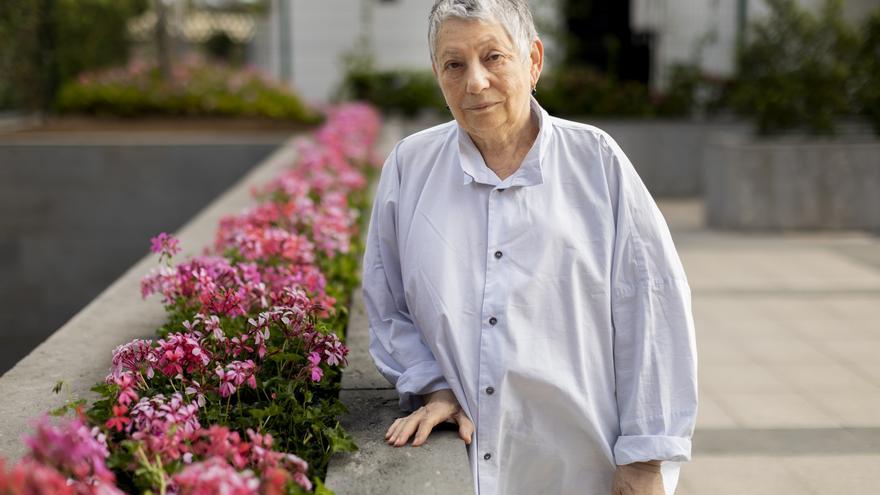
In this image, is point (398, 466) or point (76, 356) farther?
point (76, 356)

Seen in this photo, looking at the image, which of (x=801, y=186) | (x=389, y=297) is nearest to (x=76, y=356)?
(x=389, y=297)

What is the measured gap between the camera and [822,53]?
10289 millimetres

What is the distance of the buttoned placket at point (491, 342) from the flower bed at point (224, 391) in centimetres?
31

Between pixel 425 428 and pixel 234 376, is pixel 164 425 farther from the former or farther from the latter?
pixel 425 428

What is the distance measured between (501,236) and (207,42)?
22.8 meters

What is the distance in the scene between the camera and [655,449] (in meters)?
2.38

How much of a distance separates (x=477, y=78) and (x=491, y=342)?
584 millimetres

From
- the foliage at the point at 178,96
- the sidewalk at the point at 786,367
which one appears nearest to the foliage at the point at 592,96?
the foliage at the point at 178,96

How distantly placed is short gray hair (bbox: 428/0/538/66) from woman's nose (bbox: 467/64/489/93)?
0.32 feet

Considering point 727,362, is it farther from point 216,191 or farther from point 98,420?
point 216,191

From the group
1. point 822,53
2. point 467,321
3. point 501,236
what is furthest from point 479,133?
point 822,53

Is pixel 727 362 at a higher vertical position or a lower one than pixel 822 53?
lower

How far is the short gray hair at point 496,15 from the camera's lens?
2328 millimetres

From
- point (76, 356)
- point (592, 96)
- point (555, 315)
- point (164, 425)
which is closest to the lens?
point (164, 425)
